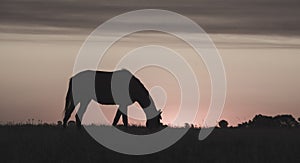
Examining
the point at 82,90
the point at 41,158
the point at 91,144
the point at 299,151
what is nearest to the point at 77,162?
the point at 41,158

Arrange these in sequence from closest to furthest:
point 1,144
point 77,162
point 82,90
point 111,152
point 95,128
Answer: point 77,162
point 111,152
point 1,144
point 95,128
point 82,90

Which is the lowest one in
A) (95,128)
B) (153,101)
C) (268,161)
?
(268,161)

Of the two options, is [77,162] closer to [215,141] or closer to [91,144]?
[91,144]

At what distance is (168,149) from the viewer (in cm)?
1684

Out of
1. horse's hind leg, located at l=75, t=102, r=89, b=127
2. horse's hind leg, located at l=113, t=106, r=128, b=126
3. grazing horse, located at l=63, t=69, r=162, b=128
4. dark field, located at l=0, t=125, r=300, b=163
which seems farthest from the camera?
grazing horse, located at l=63, t=69, r=162, b=128

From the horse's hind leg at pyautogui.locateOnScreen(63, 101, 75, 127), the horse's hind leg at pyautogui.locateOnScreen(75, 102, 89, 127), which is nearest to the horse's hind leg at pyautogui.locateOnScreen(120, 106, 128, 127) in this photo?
the horse's hind leg at pyautogui.locateOnScreen(75, 102, 89, 127)

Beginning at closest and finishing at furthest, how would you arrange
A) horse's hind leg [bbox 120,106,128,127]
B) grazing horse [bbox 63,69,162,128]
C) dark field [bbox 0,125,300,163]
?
dark field [bbox 0,125,300,163] → horse's hind leg [bbox 120,106,128,127] → grazing horse [bbox 63,69,162,128]

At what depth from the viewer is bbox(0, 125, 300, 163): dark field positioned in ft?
50.9

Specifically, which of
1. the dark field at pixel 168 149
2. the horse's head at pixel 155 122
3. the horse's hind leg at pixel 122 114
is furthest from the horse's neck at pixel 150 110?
the dark field at pixel 168 149

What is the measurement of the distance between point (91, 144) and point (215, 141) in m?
2.87

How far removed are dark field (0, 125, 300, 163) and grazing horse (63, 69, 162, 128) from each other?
6055mm

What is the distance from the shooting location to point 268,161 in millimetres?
15398

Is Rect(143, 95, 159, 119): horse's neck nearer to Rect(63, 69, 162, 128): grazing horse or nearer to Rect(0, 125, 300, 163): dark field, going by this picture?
Rect(63, 69, 162, 128): grazing horse

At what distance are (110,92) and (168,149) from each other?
33.7 feet
